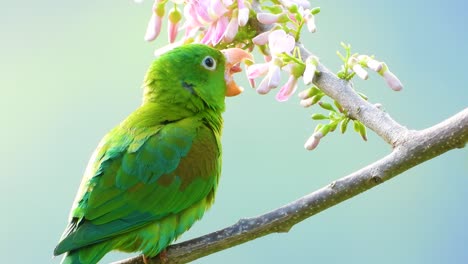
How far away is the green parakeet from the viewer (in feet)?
8.66

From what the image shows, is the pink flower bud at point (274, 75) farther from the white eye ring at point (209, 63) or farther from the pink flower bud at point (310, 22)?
the white eye ring at point (209, 63)

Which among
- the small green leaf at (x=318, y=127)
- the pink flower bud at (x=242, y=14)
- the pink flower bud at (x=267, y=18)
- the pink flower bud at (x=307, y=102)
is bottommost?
the small green leaf at (x=318, y=127)

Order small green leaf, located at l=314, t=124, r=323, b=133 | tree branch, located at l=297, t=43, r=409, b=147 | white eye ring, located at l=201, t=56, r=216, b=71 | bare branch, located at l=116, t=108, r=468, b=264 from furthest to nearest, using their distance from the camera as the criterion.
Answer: white eye ring, located at l=201, t=56, r=216, b=71 < small green leaf, located at l=314, t=124, r=323, b=133 < tree branch, located at l=297, t=43, r=409, b=147 < bare branch, located at l=116, t=108, r=468, b=264

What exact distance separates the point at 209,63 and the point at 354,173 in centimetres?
145

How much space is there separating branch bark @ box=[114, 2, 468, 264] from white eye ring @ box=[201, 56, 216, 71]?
81 centimetres

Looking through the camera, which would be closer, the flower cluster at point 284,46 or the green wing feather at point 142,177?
the flower cluster at point 284,46

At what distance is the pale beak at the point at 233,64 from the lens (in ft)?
9.22

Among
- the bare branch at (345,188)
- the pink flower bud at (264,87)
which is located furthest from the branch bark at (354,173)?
the pink flower bud at (264,87)

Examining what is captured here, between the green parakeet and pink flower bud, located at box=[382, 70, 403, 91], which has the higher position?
pink flower bud, located at box=[382, 70, 403, 91]

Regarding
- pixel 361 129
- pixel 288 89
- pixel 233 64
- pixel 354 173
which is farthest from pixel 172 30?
pixel 354 173

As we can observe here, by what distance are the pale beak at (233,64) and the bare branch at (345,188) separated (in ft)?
2.79

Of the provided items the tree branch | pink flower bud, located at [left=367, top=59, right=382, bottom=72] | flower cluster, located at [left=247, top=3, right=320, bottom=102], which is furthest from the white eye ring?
pink flower bud, located at [left=367, top=59, right=382, bottom=72]

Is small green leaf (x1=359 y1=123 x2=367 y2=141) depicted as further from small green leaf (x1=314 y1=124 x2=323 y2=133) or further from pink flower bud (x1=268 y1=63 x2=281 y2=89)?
pink flower bud (x1=268 y1=63 x2=281 y2=89)

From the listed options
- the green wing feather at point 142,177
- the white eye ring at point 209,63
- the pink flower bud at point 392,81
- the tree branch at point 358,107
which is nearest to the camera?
the tree branch at point 358,107
